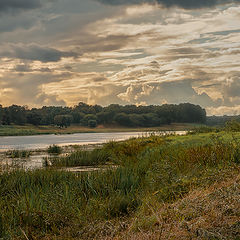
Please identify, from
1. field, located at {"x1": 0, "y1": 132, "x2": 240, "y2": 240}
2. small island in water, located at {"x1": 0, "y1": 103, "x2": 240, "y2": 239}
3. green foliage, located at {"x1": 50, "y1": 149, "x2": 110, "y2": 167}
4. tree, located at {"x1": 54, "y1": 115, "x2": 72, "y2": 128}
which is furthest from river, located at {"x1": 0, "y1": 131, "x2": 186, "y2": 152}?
tree, located at {"x1": 54, "y1": 115, "x2": 72, "y2": 128}

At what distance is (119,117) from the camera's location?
121 metres

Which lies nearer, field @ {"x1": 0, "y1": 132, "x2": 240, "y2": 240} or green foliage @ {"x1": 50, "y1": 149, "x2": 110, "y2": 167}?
field @ {"x1": 0, "y1": 132, "x2": 240, "y2": 240}

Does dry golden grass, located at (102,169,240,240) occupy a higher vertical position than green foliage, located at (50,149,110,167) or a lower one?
higher

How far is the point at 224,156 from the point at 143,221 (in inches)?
269

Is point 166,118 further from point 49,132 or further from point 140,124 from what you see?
point 49,132

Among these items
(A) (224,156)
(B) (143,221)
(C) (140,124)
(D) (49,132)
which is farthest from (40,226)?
(C) (140,124)

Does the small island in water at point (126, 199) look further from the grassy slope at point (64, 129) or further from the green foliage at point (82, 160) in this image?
the grassy slope at point (64, 129)

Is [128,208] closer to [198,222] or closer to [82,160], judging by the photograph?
[198,222]

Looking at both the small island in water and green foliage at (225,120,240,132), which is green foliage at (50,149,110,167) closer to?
the small island in water

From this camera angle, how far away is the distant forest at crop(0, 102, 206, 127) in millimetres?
111062

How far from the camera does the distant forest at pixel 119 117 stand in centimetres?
11106

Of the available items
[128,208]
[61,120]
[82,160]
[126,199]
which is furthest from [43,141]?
[61,120]

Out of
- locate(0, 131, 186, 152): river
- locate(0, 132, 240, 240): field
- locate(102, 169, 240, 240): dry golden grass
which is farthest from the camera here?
locate(0, 131, 186, 152): river

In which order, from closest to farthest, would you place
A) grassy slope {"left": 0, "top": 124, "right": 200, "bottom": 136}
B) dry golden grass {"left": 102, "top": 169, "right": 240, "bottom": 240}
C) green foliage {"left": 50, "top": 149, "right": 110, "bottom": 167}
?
1. dry golden grass {"left": 102, "top": 169, "right": 240, "bottom": 240}
2. green foliage {"left": 50, "top": 149, "right": 110, "bottom": 167}
3. grassy slope {"left": 0, "top": 124, "right": 200, "bottom": 136}
